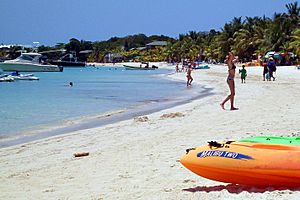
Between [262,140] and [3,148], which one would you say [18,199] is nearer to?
[262,140]

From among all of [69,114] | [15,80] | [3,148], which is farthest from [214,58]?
[3,148]

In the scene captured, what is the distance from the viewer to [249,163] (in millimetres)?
4656

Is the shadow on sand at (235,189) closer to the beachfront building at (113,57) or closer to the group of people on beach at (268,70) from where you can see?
the group of people on beach at (268,70)

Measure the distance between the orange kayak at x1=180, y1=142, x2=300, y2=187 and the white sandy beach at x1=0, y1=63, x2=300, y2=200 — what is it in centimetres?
11

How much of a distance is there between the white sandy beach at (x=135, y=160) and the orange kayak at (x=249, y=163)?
11 centimetres

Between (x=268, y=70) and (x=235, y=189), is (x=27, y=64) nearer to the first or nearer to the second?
(x=268, y=70)

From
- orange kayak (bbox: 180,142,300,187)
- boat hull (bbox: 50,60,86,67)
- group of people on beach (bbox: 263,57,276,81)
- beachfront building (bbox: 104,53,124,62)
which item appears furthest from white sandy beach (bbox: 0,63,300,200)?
beachfront building (bbox: 104,53,124,62)

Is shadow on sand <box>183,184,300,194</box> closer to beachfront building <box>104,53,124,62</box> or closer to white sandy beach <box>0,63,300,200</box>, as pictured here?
white sandy beach <box>0,63,300,200</box>

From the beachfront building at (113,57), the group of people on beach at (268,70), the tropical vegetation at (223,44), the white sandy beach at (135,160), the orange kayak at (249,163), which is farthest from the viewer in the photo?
the beachfront building at (113,57)

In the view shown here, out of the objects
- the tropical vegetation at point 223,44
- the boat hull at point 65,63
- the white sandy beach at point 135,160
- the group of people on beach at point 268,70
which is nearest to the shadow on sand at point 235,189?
the white sandy beach at point 135,160

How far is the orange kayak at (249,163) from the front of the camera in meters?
4.50

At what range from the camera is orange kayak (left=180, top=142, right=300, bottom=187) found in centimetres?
450

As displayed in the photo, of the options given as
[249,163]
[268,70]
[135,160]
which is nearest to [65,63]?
[268,70]

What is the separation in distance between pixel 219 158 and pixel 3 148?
6.46 metres
